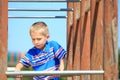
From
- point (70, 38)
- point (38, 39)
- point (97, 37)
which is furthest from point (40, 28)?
point (70, 38)

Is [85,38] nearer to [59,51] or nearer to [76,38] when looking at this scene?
[59,51]

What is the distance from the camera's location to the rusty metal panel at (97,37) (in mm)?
3846

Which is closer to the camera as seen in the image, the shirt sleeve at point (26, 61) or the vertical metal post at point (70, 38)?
the shirt sleeve at point (26, 61)

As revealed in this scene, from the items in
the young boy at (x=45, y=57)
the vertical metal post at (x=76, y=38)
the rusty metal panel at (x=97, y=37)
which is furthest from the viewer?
the vertical metal post at (x=76, y=38)

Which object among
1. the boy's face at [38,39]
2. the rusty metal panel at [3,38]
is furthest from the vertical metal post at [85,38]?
the rusty metal panel at [3,38]

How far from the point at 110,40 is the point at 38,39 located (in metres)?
1.20

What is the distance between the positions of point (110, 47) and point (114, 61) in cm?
11

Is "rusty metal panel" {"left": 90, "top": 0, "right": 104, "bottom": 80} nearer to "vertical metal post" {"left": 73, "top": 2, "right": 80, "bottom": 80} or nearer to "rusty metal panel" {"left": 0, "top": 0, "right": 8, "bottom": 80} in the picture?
"rusty metal panel" {"left": 0, "top": 0, "right": 8, "bottom": 80}

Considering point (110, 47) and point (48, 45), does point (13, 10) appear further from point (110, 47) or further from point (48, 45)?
point (110, 47)

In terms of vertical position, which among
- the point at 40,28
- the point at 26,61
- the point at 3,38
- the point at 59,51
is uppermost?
the point at 40,28

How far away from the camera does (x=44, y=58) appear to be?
4.66 metres

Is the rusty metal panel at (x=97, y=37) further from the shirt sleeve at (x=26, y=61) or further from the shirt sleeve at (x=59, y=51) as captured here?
the shirt sleeve at (x=26, y=61)

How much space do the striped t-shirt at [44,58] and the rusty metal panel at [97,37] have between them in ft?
2.26

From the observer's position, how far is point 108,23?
11.4 feet
